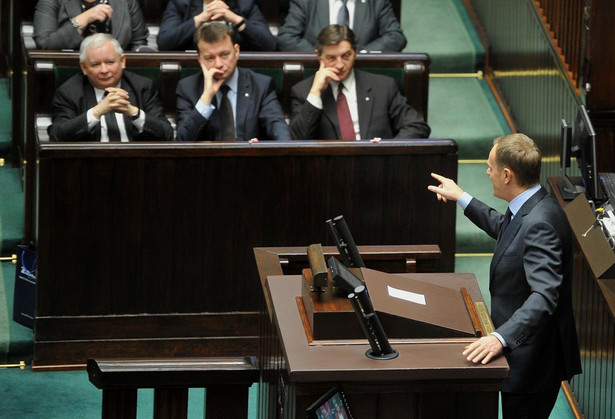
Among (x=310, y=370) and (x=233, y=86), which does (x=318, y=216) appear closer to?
(x=233, y=86)

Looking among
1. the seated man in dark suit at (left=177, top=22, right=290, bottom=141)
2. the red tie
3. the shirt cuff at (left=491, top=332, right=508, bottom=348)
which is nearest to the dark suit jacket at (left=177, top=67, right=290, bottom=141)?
the seated man in dark suit at (left=177, top=22, right=290, bottom=141)

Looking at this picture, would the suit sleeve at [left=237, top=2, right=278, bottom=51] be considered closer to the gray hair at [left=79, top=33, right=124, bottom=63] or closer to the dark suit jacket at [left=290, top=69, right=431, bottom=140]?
the dark suit jacket at [left=290, top=69, right=431, bottom=140]

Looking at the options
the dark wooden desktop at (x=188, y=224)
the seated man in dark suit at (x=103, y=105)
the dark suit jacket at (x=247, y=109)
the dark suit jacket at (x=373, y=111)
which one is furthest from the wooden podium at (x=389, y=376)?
the dark suit jacket at (x=373, y=111)

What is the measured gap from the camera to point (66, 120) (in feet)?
16.6

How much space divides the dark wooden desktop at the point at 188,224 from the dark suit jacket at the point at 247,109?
406 millimetres

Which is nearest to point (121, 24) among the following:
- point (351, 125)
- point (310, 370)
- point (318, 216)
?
point (351, 125)

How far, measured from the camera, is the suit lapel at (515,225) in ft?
11.4

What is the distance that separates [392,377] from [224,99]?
2.90 metres

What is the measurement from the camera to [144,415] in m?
4.51

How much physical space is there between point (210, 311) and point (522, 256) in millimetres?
1753

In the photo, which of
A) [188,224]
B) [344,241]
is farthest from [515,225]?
[188,224]

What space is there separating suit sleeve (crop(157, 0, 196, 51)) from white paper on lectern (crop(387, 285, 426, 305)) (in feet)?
10.7

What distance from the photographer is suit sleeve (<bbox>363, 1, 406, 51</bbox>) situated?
20.2 ft

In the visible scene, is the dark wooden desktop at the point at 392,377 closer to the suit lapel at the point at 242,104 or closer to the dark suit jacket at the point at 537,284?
the dark suit jacket at the point at 537,284
